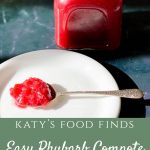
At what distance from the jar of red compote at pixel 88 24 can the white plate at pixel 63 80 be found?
2.6 inches

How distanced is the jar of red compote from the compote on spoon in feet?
0.50

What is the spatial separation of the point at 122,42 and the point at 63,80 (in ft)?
0.60

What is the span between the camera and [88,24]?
93 cm

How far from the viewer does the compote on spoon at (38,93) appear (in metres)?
0.81

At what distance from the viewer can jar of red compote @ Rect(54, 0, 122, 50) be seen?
89 cm

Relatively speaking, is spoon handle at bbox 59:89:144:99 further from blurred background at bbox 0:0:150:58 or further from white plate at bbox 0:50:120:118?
blurred background at bbox 0:0:150:58

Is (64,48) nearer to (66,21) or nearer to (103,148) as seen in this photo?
(66,21)

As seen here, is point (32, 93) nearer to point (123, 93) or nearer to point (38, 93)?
point (38, 93)

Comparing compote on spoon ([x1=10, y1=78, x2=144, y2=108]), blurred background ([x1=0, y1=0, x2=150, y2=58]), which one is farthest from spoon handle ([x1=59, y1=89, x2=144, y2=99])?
blurred background ([x1=0, y1=0, x2=150, y2=58])

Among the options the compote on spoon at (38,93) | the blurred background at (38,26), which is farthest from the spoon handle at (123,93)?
the blurred background at (38,26)

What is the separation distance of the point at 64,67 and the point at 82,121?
14 centimetres

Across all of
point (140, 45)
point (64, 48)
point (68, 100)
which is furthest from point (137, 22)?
point (68, 100)

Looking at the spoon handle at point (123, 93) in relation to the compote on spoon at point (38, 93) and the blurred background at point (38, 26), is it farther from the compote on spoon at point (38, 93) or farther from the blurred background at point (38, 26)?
the blurred background at point (38, 26)

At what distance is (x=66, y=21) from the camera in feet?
3.03
